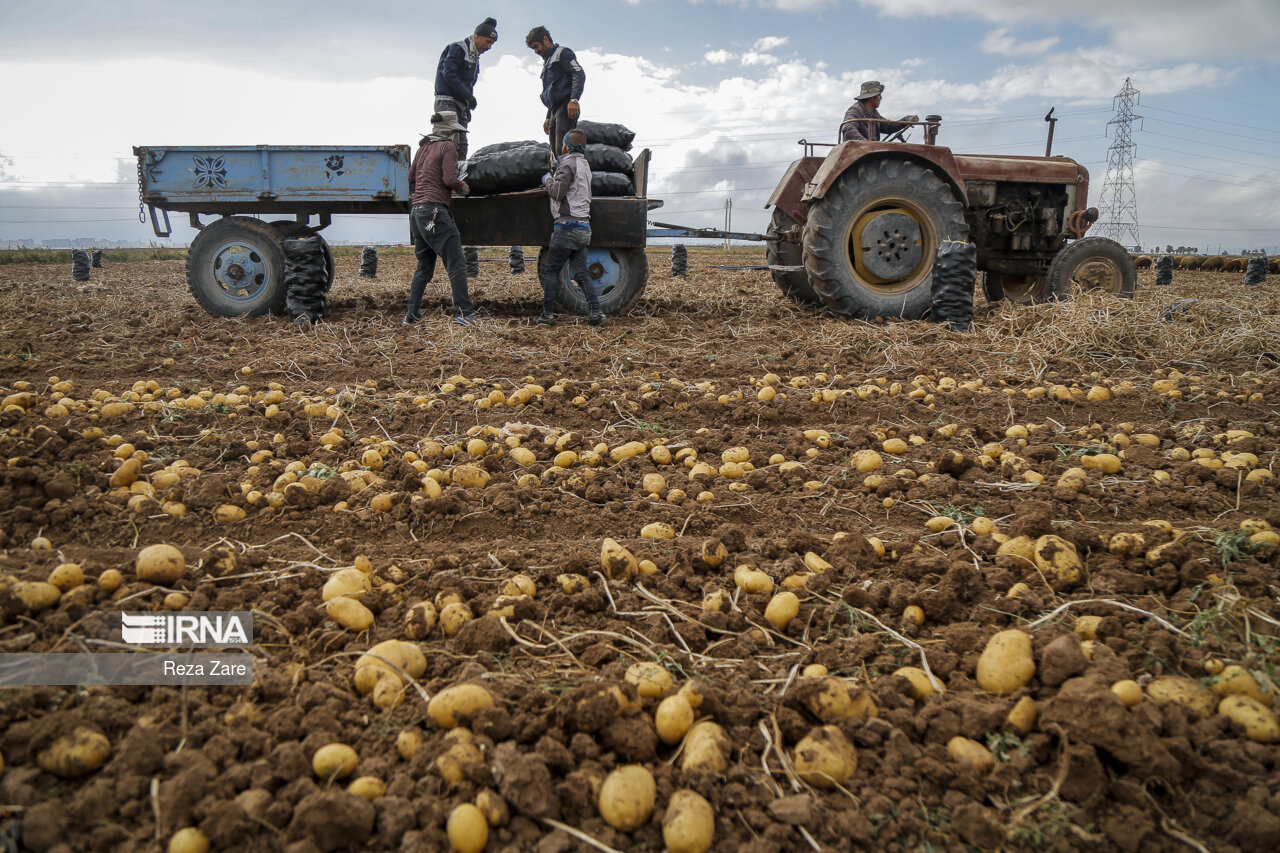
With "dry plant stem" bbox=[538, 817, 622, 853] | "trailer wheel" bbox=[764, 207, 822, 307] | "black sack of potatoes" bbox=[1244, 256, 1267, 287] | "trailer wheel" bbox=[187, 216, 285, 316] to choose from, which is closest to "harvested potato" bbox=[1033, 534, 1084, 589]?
"dry plant stem" bbox=[538, 817, 622, 853]

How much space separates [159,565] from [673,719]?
136 cm

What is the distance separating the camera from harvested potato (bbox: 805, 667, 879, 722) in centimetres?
129

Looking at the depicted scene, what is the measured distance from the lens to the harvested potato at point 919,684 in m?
1.36

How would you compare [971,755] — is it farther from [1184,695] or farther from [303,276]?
[303,276]

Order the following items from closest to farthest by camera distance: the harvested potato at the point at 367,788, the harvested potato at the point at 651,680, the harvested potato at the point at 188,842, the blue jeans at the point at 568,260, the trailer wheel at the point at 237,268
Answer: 1. the harvested potato at the point at 188,842
2. the harvested potato at the point at 367,788
3. the harvested potato at the point at 651,680
4. the blue jeans at the point at 568,260
5. the trailer wheel at the point at 237,268

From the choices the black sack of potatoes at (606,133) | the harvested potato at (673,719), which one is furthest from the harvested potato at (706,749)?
the black sack of potatoes at (606,133)

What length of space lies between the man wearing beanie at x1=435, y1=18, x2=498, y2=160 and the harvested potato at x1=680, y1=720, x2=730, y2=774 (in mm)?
6128

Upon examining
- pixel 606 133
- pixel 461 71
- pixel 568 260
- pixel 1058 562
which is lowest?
pixel 1058 562

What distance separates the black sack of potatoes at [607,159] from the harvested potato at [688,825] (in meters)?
6.44

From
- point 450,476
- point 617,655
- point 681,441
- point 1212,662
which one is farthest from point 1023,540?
point 450,476

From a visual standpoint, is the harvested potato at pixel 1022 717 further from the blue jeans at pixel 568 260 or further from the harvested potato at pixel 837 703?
the blue jeans at pixel 568 260

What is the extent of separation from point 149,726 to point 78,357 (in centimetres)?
485

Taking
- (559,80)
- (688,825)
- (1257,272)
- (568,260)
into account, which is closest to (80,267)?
(559,80)

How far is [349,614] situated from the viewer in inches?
62.3
